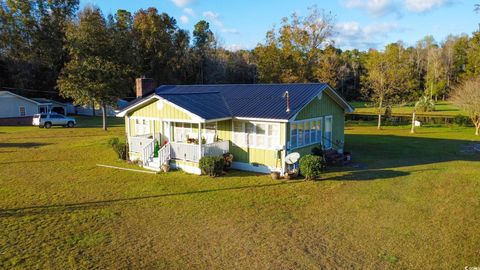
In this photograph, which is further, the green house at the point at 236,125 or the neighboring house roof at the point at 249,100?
the neighboring house roof at the point at 249,100

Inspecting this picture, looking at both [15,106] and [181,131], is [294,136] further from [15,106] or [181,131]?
[15,106]

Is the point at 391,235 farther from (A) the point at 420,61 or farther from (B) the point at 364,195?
(A) the point at 420,61

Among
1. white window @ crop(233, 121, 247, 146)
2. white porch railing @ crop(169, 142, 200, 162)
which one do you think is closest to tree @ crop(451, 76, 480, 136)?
white window @ crop(233, 121, 247, 146)

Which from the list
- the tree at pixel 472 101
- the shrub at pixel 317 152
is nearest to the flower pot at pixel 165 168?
the shrub at pixel 317 152

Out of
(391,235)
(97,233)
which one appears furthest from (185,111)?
(391,235)

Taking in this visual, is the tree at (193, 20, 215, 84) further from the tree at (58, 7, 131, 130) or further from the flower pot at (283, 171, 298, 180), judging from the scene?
the flower pot at (283, 171, 298, 180)

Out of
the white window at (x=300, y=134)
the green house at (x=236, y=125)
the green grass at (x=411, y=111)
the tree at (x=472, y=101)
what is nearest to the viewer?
the green house at (x=236, y=125)

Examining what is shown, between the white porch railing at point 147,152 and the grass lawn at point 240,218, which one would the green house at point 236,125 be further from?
the grass lawn at point 240,218
